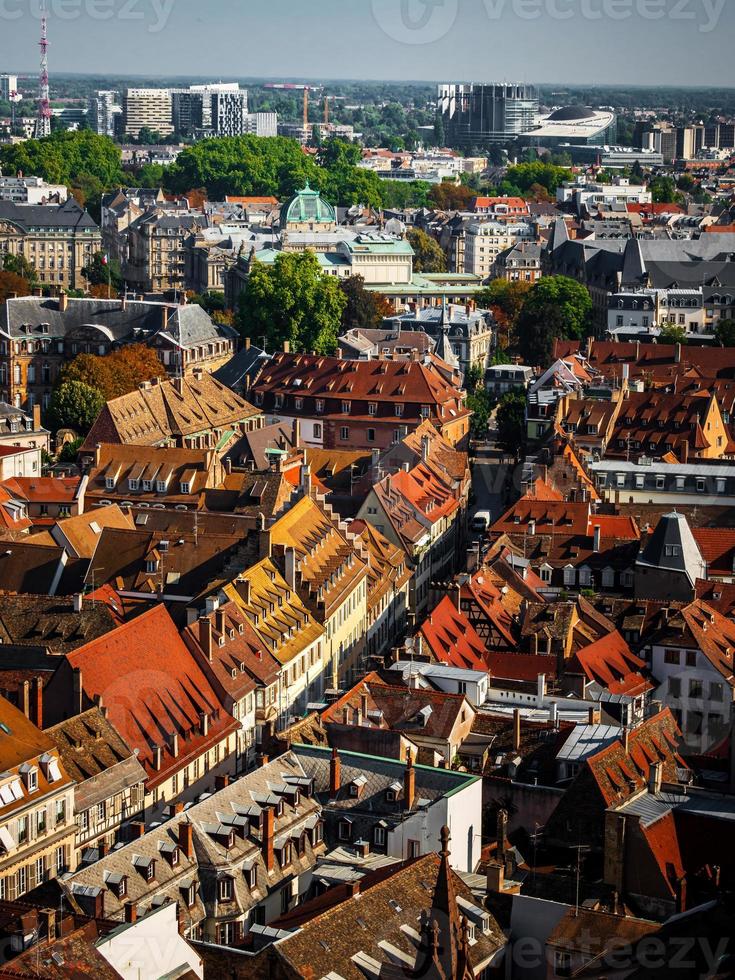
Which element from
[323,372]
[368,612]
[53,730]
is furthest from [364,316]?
[53,730]

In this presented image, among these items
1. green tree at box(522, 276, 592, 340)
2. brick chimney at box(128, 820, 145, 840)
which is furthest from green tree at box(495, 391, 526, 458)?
brick chimney at box(128, 820, 145, 840)

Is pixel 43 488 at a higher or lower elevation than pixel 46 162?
lower

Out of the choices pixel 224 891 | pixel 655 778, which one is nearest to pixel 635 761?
pixel 655 778

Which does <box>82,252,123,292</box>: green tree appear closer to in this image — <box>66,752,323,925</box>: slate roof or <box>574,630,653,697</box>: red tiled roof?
<box>574,630,653,697</box>: red tiled roof

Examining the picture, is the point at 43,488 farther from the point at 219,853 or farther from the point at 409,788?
the point at 219,853

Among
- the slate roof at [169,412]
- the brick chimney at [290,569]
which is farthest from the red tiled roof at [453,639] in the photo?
the slate roof at [169,412]

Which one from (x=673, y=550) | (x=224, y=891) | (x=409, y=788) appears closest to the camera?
(x=224, y=891)
